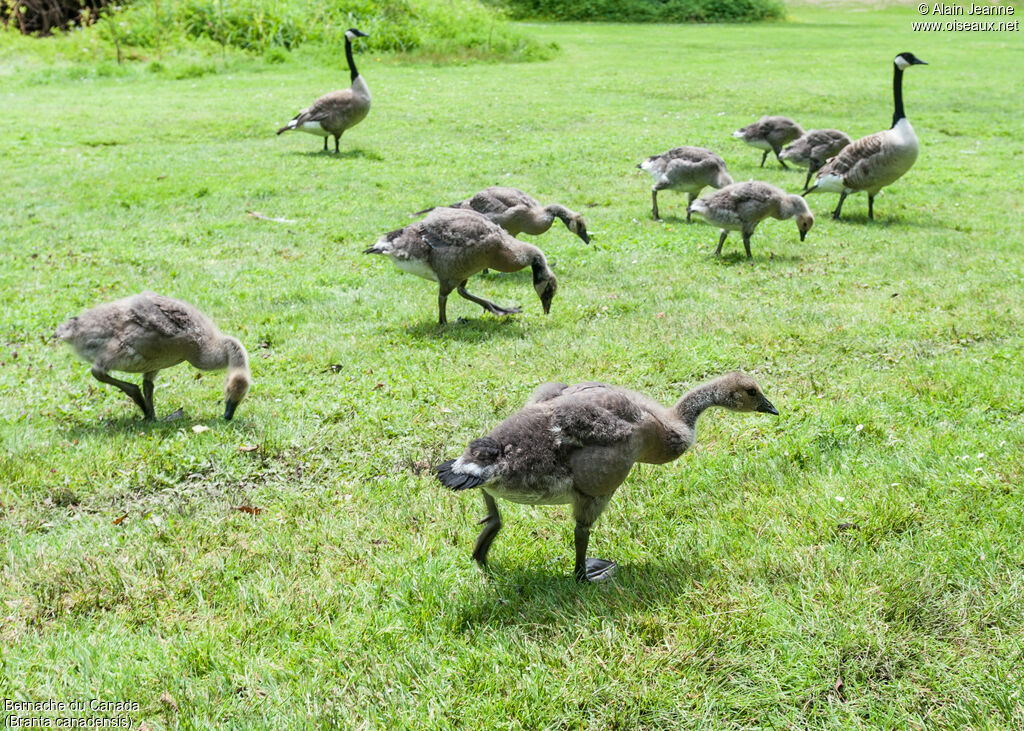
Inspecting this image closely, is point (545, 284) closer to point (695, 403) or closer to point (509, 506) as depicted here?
point (509, 506)

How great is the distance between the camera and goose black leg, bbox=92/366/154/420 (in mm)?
6926

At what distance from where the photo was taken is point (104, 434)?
6.81 metres

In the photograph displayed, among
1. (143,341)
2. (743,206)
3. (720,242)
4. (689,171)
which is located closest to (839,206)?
(689,171)

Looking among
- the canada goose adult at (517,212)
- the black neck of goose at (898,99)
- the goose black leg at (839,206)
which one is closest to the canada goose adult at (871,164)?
the goose black leg at (839,206)

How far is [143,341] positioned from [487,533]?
149 inches

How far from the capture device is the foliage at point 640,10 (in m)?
55.9

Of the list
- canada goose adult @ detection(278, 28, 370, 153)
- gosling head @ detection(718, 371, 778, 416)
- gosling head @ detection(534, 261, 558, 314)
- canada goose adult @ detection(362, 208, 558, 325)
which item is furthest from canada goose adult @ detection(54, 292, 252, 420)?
canada goose adult @ detection(278, 28, 370, 153)

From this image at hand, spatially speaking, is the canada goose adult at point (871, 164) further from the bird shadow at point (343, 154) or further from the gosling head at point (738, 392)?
the gosling head at point (738, 392)

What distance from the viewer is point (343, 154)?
63.8ft

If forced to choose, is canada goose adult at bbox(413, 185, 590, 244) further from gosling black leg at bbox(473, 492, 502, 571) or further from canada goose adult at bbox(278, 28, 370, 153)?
canada goose adult at bbox(278, 28, 370, 153)

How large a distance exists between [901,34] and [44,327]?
52.9 m

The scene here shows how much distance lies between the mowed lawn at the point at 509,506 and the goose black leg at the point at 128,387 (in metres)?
0.24

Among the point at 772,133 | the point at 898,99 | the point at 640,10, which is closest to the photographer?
the point at 898,99

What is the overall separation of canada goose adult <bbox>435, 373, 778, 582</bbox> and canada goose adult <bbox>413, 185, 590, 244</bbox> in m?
7.00
